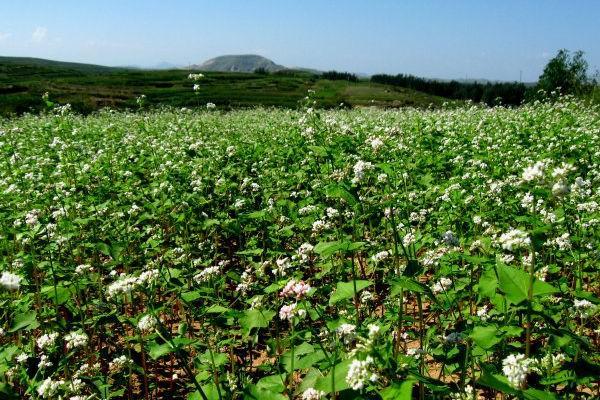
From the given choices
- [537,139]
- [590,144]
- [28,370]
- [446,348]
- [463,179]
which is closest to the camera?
[446,348]

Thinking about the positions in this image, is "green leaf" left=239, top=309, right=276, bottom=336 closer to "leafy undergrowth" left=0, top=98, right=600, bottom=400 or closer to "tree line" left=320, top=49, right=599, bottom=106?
"leafy undergrowth" left=0, top=98, right=600, bottom=400

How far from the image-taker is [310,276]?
6.97m

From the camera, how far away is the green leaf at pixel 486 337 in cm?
301

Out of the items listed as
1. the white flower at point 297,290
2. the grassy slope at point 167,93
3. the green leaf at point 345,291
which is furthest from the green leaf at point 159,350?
the grassy slope at point 167,93

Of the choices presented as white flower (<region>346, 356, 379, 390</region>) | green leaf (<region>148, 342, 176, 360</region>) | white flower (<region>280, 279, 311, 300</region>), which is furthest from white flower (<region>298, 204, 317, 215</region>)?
white flower (<region>346, 356, 379, 390</region>)

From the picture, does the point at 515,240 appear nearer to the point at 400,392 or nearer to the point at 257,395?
the point at 400,392

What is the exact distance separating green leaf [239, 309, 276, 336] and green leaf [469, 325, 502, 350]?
1484mm

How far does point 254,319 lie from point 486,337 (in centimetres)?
169

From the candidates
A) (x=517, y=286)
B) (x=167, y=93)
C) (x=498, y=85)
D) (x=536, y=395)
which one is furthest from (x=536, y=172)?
(x=498, y=85)

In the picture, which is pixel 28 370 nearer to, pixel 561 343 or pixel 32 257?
pixel 32 257

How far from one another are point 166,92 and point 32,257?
8661 cm

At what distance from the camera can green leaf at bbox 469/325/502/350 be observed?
9.87 ft

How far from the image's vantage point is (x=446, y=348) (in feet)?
12.8

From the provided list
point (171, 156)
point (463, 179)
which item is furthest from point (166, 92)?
point (463, 179)
